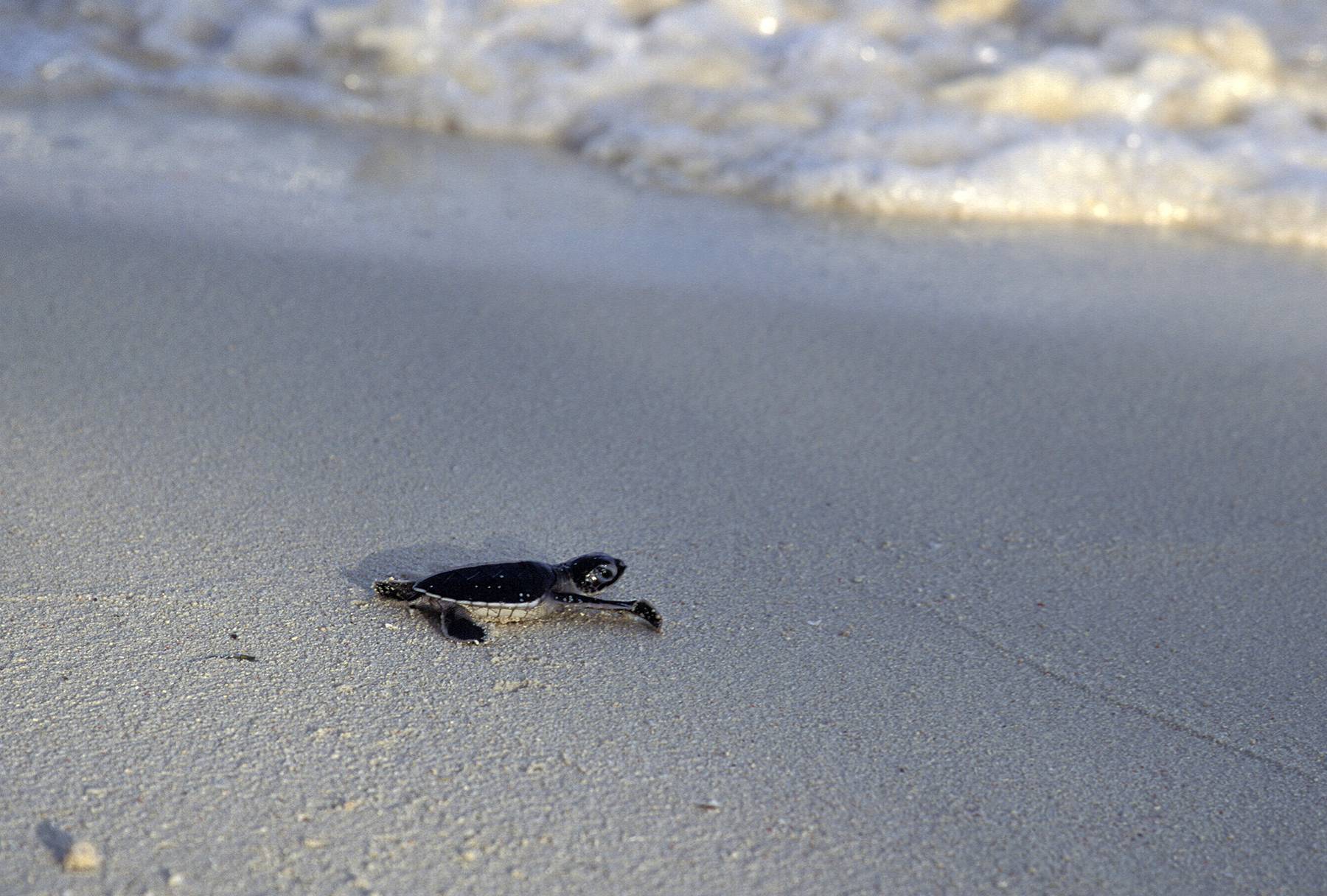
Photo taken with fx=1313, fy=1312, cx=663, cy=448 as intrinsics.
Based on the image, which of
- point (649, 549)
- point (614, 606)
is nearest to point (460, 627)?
point (614, 606)

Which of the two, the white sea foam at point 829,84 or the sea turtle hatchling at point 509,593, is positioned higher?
the white sea foam at point 829,84

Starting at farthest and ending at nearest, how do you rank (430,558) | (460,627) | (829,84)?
(829,84)
(430,558)
(460,627)

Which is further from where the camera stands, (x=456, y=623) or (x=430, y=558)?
(x=430, y=558)

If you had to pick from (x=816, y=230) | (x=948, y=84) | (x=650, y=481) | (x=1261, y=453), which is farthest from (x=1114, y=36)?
(x=650, y=481)

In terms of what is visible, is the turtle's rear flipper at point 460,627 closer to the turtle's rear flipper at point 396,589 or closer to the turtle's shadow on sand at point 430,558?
the turtle's rear flipper at point 396,589

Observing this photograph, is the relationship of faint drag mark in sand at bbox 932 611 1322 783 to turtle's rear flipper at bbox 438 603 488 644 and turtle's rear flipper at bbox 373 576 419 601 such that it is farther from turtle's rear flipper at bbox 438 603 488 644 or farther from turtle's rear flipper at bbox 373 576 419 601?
turtle's rear flipper at bbox 373 576 419 601

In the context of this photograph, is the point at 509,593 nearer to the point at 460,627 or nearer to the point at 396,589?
the point at 460,627

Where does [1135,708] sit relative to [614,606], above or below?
below

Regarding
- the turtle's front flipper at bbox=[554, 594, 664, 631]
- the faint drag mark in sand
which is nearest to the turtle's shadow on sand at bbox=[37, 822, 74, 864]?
the turtle's front flipper at bbox=[554, 594, 664, 631]

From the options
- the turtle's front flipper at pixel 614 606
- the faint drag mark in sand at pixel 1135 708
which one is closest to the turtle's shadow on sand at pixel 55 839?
the turtle's front flipper at pixel 614 606
